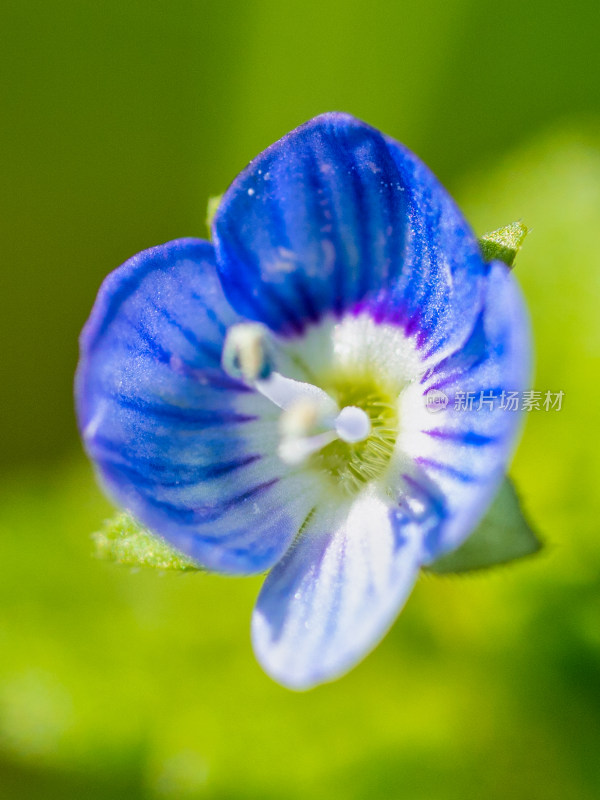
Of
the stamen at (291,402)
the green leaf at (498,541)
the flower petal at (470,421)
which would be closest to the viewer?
the flower petal at (470,421)

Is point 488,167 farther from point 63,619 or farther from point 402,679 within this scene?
point 63,619

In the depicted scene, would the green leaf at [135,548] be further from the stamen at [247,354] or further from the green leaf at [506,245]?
the green leaf at [506,245]

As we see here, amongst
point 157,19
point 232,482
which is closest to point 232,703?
point 232,482

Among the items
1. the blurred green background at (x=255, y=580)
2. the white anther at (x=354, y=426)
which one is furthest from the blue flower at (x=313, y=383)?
the blurred green background at (x=255, y=580)

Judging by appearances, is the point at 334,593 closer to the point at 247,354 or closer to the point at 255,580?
the point at 247,354

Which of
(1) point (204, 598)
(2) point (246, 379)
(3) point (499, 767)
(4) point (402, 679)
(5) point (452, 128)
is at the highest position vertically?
(5) point (452, 128)
